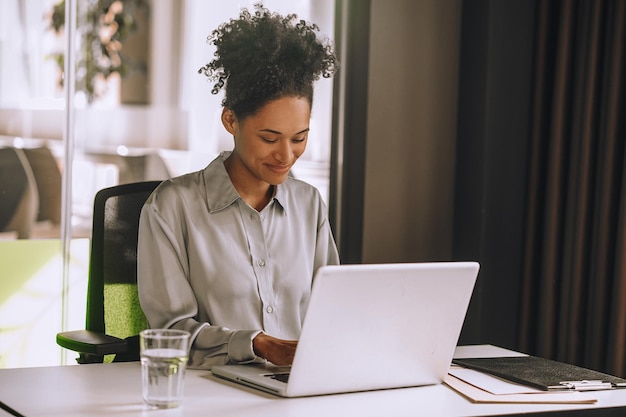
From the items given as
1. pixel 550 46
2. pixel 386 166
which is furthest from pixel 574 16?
pixel 386 166

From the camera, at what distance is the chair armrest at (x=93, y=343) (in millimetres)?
1867

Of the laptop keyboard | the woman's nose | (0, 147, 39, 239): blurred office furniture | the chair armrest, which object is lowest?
the chair armrest

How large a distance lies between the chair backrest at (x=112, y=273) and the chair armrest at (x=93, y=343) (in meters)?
0.11

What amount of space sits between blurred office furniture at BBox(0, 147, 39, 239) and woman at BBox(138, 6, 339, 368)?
1286 millimetres

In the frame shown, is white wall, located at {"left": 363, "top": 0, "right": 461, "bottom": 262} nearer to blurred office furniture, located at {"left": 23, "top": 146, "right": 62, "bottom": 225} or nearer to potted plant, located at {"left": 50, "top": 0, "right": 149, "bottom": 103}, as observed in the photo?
potted plant, located at {"left": 50, "top": 0, "right": 149, "bottom": 103}

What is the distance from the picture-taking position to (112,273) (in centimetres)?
208

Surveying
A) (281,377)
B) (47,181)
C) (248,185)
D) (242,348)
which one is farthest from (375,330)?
(47,181)

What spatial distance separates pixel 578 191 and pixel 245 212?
158 centimetres

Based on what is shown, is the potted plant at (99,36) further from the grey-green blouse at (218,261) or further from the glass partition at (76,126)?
the grey-green blouse at (218,261)

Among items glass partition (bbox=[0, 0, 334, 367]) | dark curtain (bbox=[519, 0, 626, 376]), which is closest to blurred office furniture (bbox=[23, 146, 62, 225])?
glass partition (bbox=[0, 0, 334, 367])

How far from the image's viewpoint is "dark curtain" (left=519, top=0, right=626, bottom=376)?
9.83 feet

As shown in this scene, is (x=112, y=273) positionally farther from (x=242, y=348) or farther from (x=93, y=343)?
(x=242, y=348)

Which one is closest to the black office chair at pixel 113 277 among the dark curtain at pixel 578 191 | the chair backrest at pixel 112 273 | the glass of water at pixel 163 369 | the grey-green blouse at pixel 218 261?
the chair backrest at pixel 112 273

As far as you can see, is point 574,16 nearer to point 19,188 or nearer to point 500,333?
point 500,333
